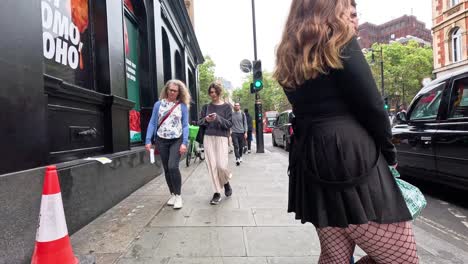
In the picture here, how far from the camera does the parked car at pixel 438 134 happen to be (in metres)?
4.17

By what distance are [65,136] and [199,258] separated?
2.21m

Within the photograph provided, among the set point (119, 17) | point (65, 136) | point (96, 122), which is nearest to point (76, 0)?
point (119, 17)

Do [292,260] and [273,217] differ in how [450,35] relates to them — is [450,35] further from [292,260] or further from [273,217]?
[292,260]

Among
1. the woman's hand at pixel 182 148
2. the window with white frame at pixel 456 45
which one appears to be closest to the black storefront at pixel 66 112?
the woman's hand at pixel 182 148

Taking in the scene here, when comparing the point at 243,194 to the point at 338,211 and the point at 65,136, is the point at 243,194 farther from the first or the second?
the point at 338,211

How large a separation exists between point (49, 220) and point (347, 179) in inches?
75.1

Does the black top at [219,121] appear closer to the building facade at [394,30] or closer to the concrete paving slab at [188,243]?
the concrete paving slab at [188,243]

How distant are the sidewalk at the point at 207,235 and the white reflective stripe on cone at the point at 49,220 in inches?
29.9

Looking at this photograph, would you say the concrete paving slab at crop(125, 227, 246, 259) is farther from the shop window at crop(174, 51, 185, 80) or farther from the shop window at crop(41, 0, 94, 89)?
the shop window at crop(174, 51, 185, 80)

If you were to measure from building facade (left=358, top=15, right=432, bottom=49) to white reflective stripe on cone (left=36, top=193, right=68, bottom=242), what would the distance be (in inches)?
4053

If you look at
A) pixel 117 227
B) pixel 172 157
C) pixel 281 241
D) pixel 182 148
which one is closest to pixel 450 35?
pixel 182 148

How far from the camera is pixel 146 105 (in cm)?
821

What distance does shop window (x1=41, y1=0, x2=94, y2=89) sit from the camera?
12.5 feet

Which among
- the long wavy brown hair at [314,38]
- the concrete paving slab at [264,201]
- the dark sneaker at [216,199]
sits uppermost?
the long wavy brown hair at [314,38]
